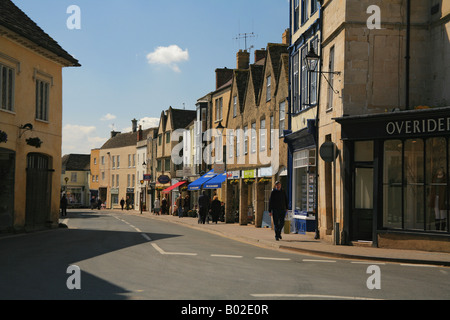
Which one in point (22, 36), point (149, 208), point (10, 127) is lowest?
point (149, 208)

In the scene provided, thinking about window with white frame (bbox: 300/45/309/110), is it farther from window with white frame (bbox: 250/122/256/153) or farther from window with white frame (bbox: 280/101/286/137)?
window with white frame (bbox: 250/122/256/153)

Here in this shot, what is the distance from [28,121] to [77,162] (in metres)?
87.7

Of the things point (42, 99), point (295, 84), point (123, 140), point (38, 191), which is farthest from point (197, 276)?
point (123, 140)

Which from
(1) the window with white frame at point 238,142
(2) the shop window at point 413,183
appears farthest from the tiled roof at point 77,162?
(2) the shop window at point 413,183

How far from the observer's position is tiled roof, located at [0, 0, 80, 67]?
2220 cm

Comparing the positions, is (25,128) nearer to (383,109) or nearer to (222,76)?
(383,109)

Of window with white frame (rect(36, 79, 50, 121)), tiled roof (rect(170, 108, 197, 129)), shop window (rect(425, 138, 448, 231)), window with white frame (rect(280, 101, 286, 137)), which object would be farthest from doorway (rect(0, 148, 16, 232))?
tiled roof (rect(170, 108, 197, 129))

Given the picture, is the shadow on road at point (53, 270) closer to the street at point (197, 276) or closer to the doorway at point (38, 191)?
the street at point (197, 276)

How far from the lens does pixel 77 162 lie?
110 m

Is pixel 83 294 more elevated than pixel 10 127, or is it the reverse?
pixel 10 127

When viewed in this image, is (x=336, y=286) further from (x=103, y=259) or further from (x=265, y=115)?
(x=265, y=115)
